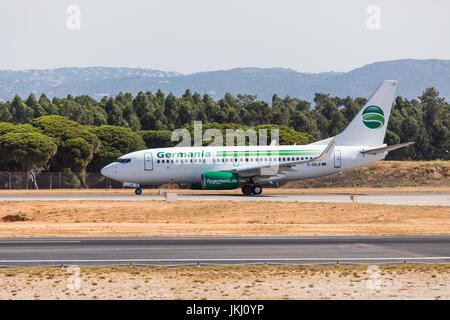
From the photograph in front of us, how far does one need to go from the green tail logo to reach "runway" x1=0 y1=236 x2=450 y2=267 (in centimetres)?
2966

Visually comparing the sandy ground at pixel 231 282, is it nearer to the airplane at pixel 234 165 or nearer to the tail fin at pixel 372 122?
the airplane at pixel 234 165

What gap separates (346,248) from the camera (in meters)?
25.8

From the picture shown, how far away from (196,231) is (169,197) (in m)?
14.8

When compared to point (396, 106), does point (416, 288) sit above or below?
below

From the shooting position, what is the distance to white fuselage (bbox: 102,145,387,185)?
180 ft

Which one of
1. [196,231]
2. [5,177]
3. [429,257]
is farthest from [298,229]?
[5,177]

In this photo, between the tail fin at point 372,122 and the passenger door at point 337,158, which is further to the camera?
the tail fin at point 372,122

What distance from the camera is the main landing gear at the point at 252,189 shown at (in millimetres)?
55250

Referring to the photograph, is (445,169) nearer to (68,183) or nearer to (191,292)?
(68,183)

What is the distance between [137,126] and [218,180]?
64974 mm

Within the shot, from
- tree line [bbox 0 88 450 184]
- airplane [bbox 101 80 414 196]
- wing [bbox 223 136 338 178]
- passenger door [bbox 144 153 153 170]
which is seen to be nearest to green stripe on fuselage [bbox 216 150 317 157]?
airplane [bbox 101 80 414 196]

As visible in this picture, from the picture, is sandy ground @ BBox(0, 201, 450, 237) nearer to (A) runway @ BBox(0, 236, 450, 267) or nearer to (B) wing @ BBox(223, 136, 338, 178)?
(A) runway @ BBox(0, 236, 450, 267)

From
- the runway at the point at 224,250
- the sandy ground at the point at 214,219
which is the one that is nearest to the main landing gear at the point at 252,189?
the sandy ground at the point at 214,219

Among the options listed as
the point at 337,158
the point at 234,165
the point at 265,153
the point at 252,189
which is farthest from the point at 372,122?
the point at 234,165
